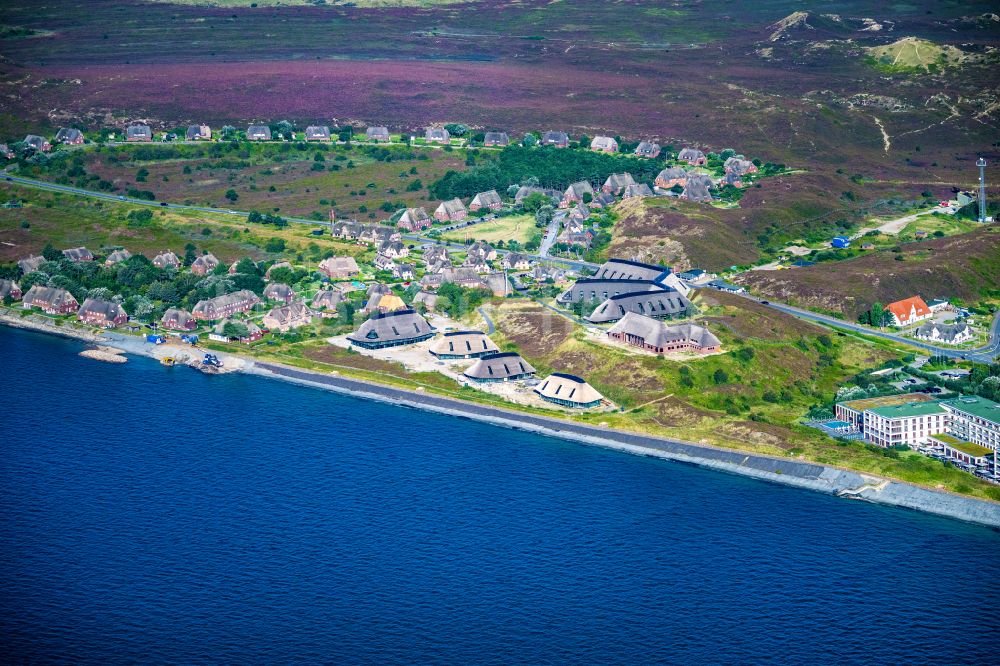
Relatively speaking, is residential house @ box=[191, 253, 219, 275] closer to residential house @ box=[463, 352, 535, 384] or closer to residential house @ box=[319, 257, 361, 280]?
residential house @ box=[319, 257, 361, 280]

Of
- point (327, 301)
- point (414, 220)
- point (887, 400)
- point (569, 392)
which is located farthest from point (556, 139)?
point (887, 400)

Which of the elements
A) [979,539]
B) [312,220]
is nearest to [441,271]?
[312,220]

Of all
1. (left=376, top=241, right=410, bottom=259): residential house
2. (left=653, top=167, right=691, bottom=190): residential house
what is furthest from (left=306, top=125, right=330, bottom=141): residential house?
(left=376, top=241, right=410, bottom=259): residential house

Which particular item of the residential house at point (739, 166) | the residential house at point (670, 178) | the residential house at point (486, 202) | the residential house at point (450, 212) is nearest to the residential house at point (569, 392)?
the residential house at point (450, 212)

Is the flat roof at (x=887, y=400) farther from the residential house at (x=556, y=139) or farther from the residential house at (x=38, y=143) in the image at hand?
the residential house at (x=38, y=143)

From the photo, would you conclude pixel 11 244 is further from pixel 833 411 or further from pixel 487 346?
pixel 833 411
